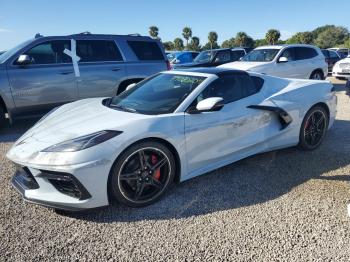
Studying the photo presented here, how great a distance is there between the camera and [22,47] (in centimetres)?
643

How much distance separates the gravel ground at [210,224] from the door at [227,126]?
13.2 inches

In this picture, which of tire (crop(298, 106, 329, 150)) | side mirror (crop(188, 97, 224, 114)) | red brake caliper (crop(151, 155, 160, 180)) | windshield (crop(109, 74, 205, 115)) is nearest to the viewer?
red brake caliper (crop(151, 155, 160, 180))

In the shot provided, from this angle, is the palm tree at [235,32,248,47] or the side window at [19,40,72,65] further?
the palm tree at [235,32,248,47]

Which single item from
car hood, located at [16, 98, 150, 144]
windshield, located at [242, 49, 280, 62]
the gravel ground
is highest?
windshield, located at [242, 49, 280, 62]

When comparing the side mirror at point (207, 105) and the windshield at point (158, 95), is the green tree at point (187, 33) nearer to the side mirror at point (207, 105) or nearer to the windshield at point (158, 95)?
the windshield at point (158, 95)

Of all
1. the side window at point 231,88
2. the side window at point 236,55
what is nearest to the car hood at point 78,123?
the side window at point 231,88

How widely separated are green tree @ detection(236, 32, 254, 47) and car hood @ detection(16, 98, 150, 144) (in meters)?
62.6

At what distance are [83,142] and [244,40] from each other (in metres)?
64.9

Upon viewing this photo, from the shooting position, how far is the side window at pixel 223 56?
46.2 ft

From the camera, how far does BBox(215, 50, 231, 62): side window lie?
14091mm

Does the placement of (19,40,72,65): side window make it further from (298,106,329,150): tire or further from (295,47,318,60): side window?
(295,47,318,60): side window

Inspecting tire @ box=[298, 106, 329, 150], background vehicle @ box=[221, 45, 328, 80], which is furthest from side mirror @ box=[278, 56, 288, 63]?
tire @ box=[298, 106, 329, 150]

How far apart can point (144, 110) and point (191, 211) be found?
3.93 feet

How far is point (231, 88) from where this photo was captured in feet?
13.8
